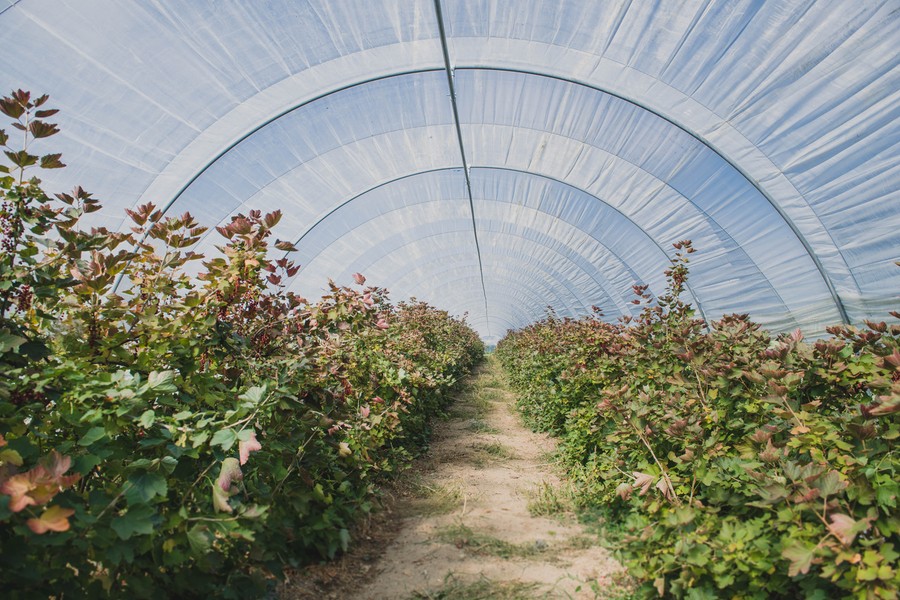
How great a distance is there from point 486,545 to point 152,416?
82.7 inches

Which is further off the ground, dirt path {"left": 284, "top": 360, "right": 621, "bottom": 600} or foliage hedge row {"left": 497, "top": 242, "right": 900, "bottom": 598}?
foliage hedge row {"left": 497, "top": 242, "right": 900, "bottom": 598}

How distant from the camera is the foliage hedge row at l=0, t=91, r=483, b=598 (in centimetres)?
144

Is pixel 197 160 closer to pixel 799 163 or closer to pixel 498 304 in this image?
pixel 799 163

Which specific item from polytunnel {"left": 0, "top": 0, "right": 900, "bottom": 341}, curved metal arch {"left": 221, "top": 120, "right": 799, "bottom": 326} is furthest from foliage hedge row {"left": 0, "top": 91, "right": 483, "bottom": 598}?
curved metal arch {"left": 221, "top": 120, "right": 799, "bottom": 326}

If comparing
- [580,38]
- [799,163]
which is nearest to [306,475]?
[580,38]

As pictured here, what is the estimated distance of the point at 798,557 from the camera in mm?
1632

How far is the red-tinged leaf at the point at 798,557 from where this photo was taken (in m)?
1.60

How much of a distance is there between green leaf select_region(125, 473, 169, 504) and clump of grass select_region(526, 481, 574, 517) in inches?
105

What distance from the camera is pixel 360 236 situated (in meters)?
13.0

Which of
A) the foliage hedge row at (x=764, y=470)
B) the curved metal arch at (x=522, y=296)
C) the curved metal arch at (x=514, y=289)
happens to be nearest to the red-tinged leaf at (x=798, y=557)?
the foliage hedge row at (x=764, y=470)

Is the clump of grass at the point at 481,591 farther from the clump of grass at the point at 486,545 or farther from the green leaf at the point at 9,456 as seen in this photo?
the green leaf at the point at 9,456

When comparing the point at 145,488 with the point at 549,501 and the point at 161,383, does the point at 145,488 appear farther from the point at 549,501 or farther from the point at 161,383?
the point at 549,501

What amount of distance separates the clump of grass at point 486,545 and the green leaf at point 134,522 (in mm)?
2025

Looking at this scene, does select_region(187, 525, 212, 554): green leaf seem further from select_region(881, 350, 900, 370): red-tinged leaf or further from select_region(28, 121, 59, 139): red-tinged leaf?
select_region(881, 350, 900, 370): red-tinged leaf
